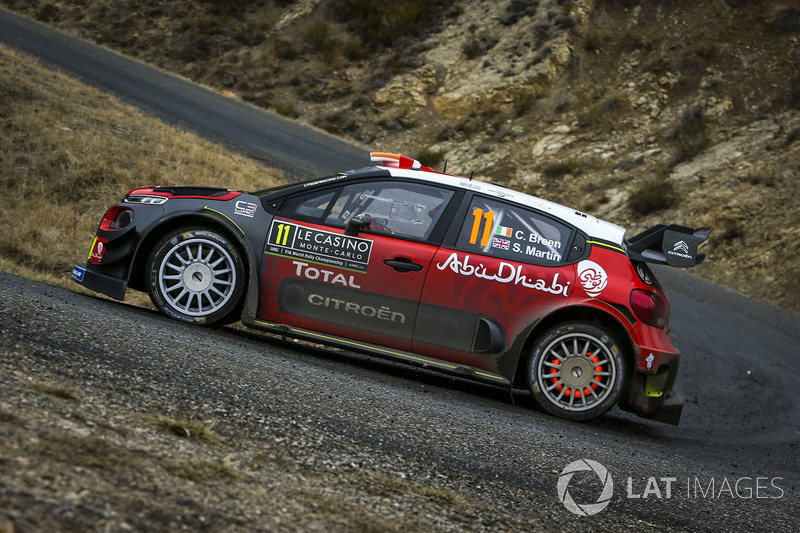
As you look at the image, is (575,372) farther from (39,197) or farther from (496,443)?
(39,197)

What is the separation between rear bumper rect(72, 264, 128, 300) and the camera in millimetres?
6754

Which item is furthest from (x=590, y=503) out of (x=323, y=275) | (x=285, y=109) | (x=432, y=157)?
(x=285, y=109)

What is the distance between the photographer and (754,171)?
18.8 meters

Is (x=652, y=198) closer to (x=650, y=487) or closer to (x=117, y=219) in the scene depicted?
(x=117, y=219)

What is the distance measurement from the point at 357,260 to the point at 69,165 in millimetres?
7522

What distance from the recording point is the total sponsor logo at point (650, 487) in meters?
4.15

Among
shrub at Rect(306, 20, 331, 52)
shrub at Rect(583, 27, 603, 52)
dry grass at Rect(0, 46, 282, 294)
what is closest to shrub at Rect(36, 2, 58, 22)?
shrub at Rect(306, 20, 331, 52)

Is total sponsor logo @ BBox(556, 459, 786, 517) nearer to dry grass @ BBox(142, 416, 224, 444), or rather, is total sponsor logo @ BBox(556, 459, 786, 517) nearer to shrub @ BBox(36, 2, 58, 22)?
dry grass @ BBox(142, 416, 224, 444)

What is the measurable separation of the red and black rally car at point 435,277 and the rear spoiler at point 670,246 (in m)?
0.01

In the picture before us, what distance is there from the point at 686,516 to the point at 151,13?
117 ft

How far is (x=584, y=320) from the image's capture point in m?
6.43

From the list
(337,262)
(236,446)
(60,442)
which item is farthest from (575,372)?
(60,442)

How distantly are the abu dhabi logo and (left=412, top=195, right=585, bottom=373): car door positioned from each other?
1620 millimetres

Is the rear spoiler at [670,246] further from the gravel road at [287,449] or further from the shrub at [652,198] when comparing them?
the shrub at [652,198]
